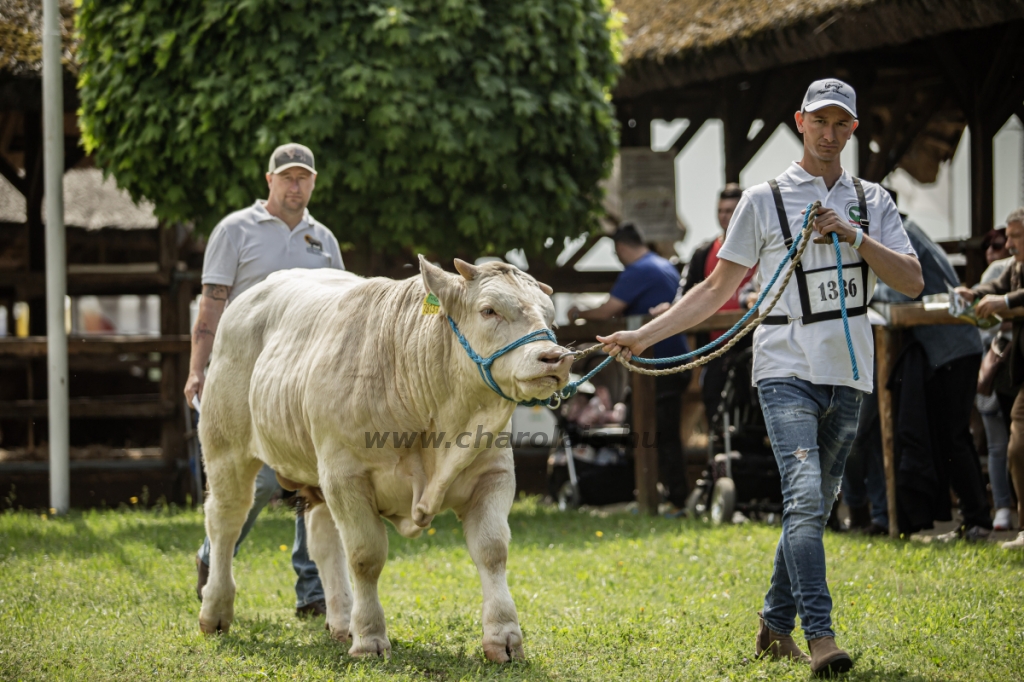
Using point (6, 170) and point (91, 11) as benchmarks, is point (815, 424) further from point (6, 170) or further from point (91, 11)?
point (6, 170)

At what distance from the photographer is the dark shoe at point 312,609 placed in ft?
19.8

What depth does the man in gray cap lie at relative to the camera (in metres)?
6.07

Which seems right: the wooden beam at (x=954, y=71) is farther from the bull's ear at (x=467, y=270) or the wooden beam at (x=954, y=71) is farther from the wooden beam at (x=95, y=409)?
the wooden beam at (x=95, y=409)

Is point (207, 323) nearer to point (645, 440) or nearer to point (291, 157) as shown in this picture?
point (291, 157)

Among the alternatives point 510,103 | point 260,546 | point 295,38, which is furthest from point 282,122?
point 260,546

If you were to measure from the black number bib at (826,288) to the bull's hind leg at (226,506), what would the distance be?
9.25 feet

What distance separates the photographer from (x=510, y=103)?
9336 millimetres

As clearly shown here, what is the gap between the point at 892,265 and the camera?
4297 mm

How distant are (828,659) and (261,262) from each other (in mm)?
3580

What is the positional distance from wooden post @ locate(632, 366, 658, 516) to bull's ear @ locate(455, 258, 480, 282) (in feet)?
15.2

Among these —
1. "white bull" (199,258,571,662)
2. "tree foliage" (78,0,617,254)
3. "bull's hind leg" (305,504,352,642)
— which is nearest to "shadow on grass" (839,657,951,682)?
"white bull" (199,258,571,662)

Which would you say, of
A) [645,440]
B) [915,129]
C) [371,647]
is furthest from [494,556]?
[915,129]

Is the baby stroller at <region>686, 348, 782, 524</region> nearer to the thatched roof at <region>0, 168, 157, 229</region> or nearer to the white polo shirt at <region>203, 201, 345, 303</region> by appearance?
the white polo shirt at <region>203, 201, 345, 303</region>

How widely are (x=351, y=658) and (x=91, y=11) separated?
22.6 feet
